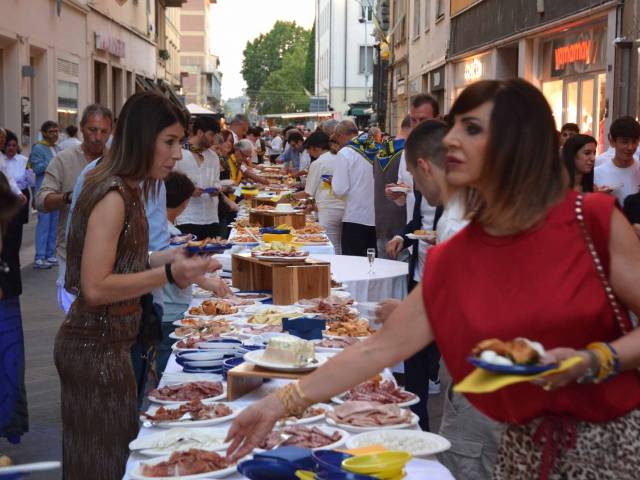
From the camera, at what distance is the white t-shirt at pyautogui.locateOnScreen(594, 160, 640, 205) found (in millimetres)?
8336

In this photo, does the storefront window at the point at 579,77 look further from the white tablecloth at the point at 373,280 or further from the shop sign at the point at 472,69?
the white tablecloth at the point at 373,280

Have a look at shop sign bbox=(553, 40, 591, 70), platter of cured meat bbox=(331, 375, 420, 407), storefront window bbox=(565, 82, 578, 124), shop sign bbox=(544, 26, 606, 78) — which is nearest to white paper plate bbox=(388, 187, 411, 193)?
platter of cured meat bbox=(331, 375, 420, 407)

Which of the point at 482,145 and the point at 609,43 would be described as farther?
the point at 609,43

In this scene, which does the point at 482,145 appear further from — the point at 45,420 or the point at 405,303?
the point at 45,420

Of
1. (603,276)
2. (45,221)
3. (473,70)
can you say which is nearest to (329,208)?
(45,221)

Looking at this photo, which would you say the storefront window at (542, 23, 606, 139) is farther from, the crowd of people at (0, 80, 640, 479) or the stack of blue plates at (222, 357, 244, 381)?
the stack of blue plates at (222, 357, 244, 381)

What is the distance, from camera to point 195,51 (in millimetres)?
98875

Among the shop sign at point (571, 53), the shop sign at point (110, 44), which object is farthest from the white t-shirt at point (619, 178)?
the shop sign at point (110, 44)

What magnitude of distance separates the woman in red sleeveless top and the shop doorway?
11.0 meters

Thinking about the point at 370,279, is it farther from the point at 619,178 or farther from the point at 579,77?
the point at 579,77

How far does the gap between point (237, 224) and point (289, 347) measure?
7.04 meters

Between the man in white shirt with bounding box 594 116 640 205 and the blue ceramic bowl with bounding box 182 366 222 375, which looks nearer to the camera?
the blue ceramic bowl with bounding box 182 366 222 375

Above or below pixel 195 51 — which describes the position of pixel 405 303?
below

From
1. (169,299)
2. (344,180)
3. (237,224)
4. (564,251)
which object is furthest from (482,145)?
(237,224)
